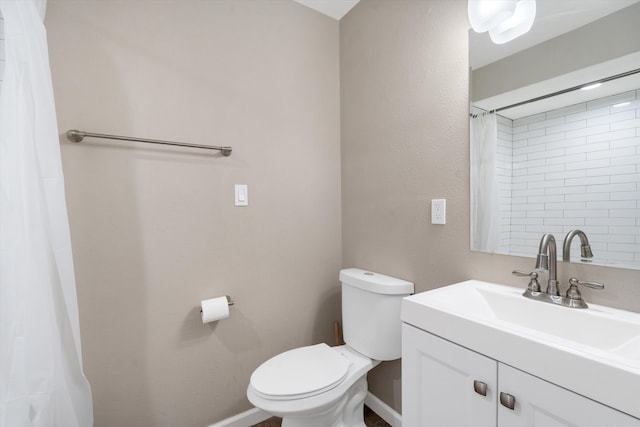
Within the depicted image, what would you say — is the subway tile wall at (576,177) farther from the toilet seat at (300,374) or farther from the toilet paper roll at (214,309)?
the toilet paper roll at (214,309)

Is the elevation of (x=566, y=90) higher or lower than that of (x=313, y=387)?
higher

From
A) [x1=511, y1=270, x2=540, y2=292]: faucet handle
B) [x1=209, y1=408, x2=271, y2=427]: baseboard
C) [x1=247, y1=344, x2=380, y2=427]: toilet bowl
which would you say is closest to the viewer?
[x1=511, y1=270, x2=540, y2=292]: faucet handle

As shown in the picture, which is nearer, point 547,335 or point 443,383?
point 547,335

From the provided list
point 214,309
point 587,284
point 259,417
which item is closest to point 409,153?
point 587,284

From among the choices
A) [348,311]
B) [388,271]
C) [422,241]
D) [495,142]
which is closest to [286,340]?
[348,311]

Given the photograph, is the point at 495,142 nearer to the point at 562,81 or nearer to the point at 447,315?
the point at 562,81

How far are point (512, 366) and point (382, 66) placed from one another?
1.50m

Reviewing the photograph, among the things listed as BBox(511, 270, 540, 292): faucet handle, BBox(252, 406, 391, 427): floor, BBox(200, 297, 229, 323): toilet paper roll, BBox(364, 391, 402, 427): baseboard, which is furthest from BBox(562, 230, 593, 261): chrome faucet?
BBox(200, 297, 229, 323): toilet paper roll

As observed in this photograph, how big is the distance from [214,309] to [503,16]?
5.49 feet

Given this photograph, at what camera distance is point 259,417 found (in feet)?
5.27

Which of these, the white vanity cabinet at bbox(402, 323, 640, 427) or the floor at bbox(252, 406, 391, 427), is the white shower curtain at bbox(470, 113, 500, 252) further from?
the floor at bbox(252, 406, 391, 427)

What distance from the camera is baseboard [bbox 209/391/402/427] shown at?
1.52m

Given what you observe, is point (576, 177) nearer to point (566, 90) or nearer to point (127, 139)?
point (566, 90)

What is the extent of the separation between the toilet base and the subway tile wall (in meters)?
0.98
